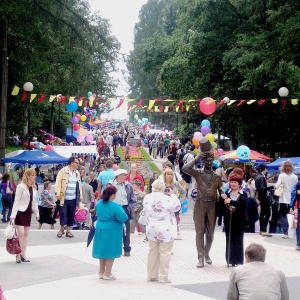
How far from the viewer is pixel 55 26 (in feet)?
89.6

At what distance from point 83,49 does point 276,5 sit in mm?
9249

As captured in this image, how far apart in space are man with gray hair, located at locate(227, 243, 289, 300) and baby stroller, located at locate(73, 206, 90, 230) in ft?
35.5

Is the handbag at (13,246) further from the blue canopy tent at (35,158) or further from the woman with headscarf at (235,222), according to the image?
the blue canopy tent at (35,158)

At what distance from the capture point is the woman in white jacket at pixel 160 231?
973 centimetres

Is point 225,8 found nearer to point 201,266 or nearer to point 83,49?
point 83,49

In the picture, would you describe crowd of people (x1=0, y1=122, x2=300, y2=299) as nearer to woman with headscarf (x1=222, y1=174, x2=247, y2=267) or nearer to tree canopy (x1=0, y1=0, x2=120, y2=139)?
woman with headscarf (x1=222, y1=174, x2=247, y2=267)

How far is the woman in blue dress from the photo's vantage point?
968 cm

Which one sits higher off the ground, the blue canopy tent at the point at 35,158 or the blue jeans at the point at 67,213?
the blue canopy tent at the point at 35,158

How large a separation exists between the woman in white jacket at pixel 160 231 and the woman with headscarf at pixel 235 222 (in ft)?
4.39

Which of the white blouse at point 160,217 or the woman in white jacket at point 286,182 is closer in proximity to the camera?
the white blouse at point 160,217

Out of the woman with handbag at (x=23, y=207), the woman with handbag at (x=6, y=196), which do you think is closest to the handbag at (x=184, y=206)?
the woman with handbag at (x=23, y=207)

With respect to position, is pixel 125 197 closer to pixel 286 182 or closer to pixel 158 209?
pixel 158 209

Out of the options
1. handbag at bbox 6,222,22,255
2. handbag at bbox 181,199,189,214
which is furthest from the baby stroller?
handbag at bbox 6,222,22,255

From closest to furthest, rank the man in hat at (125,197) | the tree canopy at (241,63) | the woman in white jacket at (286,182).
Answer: the man in hat at (125,197) → the woman in white jacket at (286,182) → the tree canopy at (241,63)
